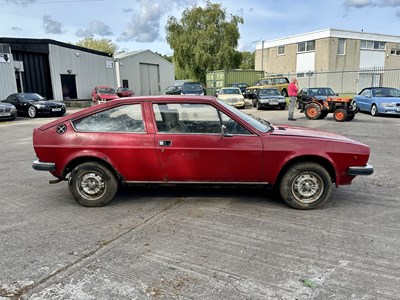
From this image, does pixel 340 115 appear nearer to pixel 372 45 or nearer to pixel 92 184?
pixel 92 184

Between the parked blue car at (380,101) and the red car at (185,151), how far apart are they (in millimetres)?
13693

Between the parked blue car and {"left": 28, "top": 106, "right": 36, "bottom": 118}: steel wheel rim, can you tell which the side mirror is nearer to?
the parked blue car

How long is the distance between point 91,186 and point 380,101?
1596 cm

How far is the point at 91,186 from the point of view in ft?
15.0

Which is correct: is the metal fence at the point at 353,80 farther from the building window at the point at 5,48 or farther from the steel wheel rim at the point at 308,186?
the steel wheel rim at the point at 308,186

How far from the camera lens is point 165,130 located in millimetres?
4422

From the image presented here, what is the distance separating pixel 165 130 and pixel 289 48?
42.8 meters

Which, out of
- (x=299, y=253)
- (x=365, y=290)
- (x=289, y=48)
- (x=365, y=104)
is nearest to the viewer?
(x=365, y=290)

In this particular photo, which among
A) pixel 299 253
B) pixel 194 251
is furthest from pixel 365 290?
pixel 194 251

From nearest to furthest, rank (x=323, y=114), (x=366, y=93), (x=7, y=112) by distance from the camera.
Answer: (x=323, y=114) < (x=7, y=112) < (x=366, y=93)

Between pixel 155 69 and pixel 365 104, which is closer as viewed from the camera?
pixel 365 104

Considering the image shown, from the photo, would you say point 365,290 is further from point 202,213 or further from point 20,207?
point 20,207

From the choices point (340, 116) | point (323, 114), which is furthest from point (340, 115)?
point (323, 114)

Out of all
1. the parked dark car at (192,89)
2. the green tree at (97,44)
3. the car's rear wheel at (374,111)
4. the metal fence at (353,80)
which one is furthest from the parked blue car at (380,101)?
the green tree at (97,44)
